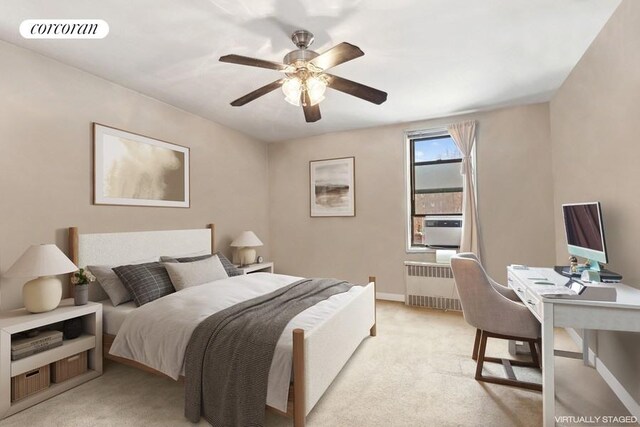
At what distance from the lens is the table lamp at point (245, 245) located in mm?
4188

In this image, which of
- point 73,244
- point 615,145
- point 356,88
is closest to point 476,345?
point 615,145

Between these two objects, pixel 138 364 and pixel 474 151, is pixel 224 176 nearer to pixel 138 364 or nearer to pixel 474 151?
pixel 138 364

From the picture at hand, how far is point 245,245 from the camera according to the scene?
4172 millimetres

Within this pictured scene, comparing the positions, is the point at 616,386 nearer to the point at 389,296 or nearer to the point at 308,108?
the point at 389,296

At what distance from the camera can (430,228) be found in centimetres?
419

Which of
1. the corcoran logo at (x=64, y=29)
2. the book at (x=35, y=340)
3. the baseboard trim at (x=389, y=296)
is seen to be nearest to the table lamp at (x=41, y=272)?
the book at (x=35, y=340)

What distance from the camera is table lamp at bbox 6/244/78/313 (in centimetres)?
206

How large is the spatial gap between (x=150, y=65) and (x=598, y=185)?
389 cm

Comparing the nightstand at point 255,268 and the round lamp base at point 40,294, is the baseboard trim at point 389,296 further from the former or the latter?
the round lamp base at point 40,294

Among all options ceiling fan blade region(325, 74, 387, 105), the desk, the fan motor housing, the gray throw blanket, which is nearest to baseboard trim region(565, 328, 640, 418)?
the desk

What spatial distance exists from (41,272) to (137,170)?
1.42 meters

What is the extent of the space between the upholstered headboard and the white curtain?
3.40 metres

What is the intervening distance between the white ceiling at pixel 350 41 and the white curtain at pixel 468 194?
19.3 inches

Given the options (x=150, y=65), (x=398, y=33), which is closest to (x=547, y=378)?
(x=398, y=33)
